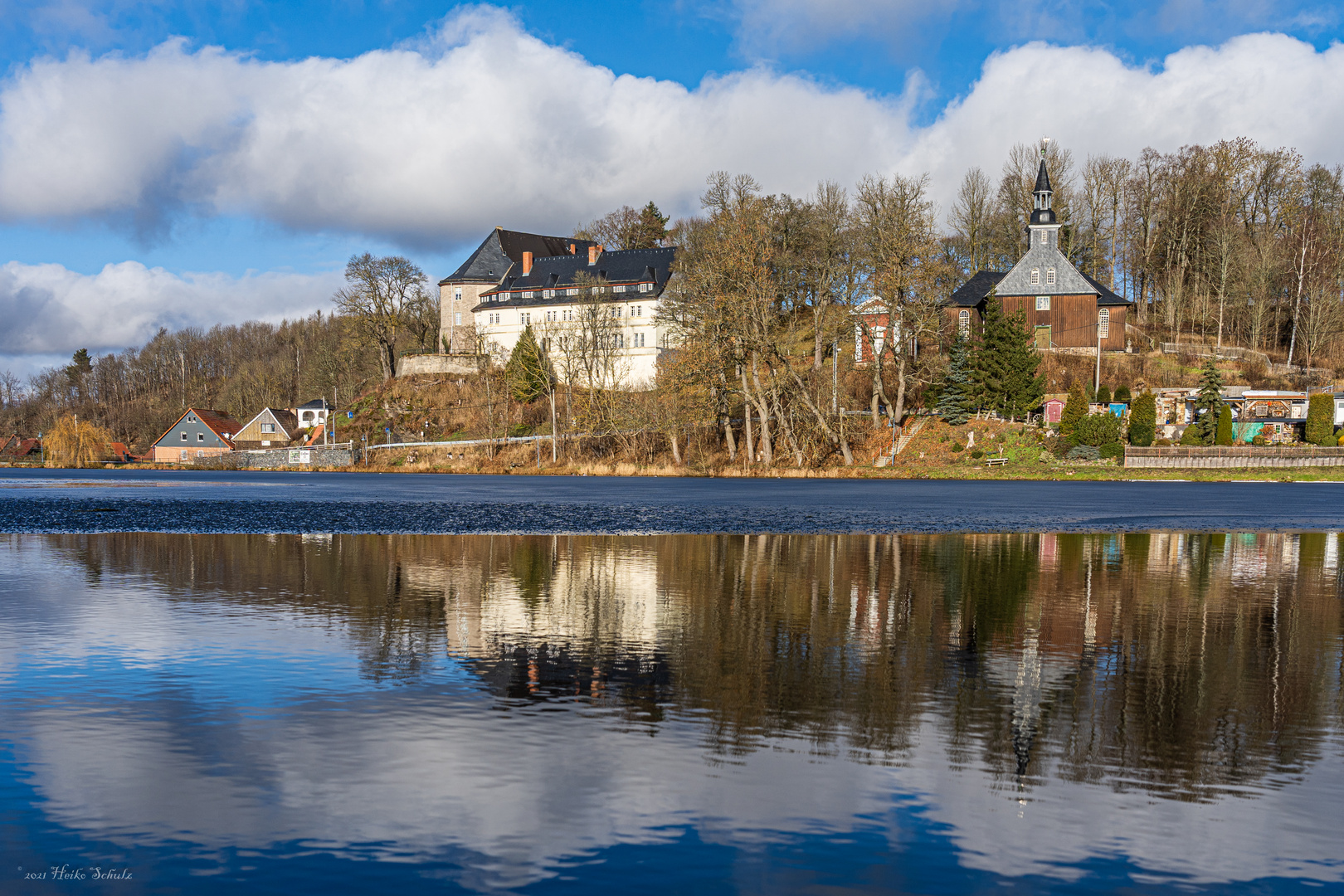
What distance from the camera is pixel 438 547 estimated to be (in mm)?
23078

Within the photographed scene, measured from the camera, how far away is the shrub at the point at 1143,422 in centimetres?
6538

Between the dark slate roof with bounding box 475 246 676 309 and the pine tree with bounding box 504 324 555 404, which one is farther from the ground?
the dark slate roof with bounding box 475 246 676 309

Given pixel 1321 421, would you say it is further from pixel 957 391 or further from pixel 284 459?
pixel 284 459

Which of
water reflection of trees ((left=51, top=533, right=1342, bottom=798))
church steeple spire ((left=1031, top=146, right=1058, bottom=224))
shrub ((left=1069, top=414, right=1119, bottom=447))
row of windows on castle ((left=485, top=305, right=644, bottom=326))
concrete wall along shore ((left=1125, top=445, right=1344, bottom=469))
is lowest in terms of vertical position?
water reflection of trees ((left=51, top=533, right=1342, bottom=798))

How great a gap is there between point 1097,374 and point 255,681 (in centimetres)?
7589

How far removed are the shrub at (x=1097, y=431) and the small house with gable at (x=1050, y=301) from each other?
1868 cm

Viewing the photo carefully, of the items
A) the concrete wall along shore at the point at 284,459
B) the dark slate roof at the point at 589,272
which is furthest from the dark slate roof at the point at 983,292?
the concrete wall along shore at the point at 284,459

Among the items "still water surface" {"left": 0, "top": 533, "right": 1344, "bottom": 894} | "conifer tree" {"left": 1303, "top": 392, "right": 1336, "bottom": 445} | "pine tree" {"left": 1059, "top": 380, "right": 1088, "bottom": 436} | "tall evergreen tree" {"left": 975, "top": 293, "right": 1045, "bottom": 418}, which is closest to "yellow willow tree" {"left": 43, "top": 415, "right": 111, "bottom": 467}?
"tall evergreen tree" {"left": 975, "top": 293, "right": 1045, "bottom": 418}

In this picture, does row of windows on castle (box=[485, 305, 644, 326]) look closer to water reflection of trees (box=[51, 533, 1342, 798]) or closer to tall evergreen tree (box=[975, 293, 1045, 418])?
tall evergreen tree (box=[975, 293, 1045, 418])

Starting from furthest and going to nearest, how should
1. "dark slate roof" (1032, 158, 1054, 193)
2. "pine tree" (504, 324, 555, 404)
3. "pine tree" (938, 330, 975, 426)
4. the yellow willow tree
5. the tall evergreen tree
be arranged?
the yellow willow tree
"pine tree" (504, 324, 555, 404)
"dark slate roof" (1032, 158, 1054, 193)
"pine tree" (938, 330, 975, 426)
the tall evergreen tree

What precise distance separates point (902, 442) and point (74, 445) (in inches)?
3709

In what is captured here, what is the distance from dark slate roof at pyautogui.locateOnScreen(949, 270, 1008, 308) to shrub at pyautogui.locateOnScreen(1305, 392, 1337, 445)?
2645 cm

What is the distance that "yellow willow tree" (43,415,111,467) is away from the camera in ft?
371

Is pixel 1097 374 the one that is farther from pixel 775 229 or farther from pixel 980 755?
pixel 980 755
